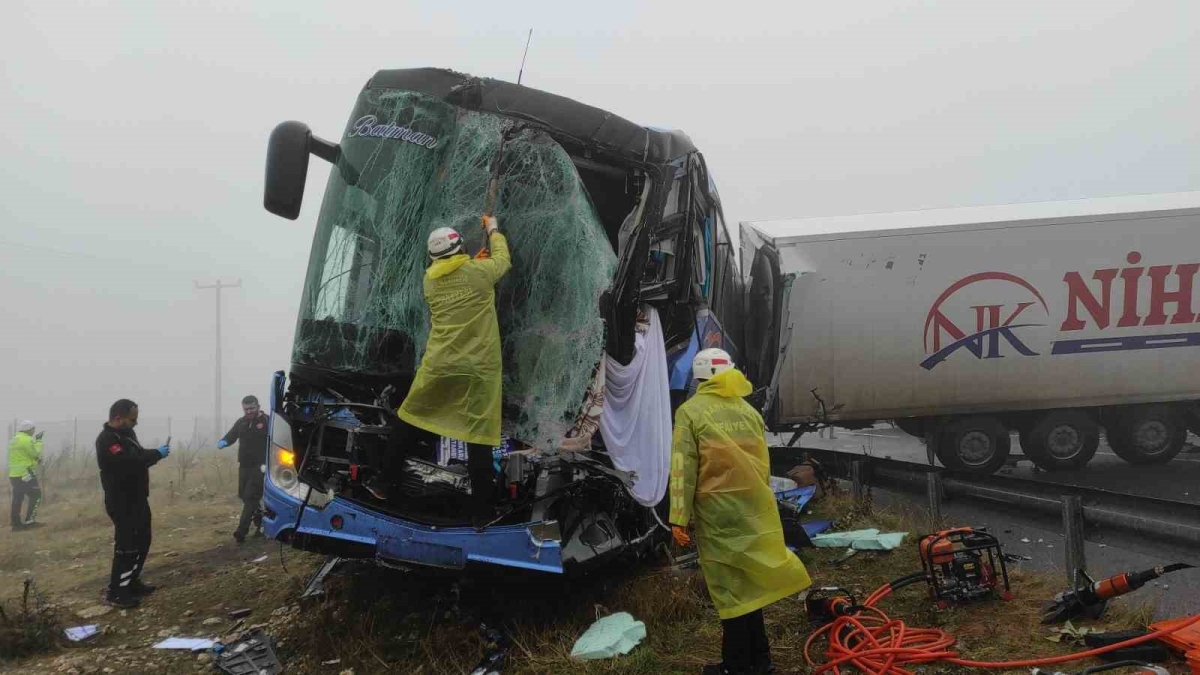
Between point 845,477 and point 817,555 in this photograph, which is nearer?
point 817,555

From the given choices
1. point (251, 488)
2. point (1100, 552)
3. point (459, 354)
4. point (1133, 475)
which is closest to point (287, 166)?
point (459, 354)

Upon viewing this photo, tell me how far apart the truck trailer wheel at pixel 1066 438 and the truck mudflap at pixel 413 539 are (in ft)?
25.9

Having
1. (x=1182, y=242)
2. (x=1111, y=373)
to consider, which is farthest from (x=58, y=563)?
(x=1182, y=242)

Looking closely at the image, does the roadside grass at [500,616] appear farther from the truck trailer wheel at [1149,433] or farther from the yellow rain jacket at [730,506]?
the truck trailer wheel at [1149,433]

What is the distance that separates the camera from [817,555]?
5.09 m

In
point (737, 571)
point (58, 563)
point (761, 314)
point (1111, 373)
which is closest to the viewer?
point (737, 571)

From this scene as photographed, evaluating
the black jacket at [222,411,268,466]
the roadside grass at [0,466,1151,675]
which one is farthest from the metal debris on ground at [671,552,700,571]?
the black jacket at [222,411,268,466]

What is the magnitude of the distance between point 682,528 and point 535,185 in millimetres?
1966

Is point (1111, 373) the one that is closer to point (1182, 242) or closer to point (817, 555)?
point (1182, 242)

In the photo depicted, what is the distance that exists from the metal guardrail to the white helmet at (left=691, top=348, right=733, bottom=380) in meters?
1.93

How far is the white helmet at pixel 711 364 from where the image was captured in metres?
3.40

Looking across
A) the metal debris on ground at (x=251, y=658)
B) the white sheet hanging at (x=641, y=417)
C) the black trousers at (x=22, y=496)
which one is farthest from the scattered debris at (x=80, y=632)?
the black trousers at (x=22, y=496)

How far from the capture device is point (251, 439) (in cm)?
751

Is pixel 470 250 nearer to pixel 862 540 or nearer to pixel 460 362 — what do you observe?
pixel 460 362
